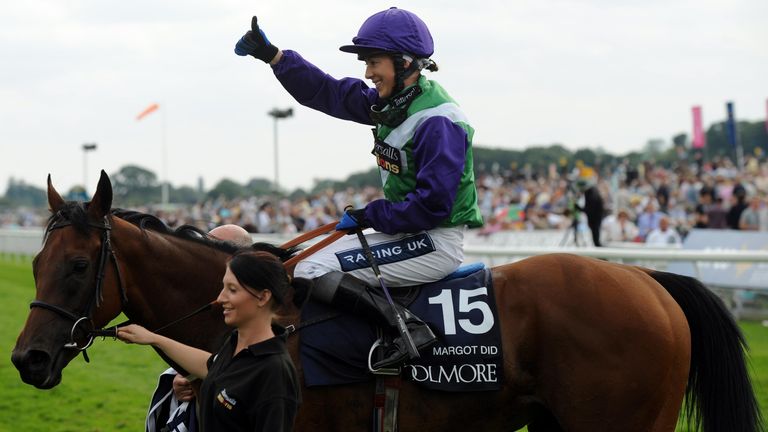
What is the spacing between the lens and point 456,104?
3848mm

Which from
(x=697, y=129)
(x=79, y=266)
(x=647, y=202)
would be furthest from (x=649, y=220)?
(x=79, y=266)

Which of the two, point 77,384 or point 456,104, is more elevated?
point 456,104

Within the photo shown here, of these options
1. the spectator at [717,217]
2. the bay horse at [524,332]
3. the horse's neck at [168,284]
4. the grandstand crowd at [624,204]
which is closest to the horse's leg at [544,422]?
the bay horse at [524,332]

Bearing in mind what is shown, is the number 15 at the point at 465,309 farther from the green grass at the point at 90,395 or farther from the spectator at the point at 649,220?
the spectator at the point at 649,220

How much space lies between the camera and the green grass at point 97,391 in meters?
6.86

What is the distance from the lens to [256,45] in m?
4.31

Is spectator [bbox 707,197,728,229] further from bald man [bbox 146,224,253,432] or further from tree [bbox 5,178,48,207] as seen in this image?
tree [bbox 5,178,48,207]

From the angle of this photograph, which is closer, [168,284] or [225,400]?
[225,400]

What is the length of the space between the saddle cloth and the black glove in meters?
1.37

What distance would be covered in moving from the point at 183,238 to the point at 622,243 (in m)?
11.5

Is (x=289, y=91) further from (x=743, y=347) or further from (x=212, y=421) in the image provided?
(x=743, y=347)

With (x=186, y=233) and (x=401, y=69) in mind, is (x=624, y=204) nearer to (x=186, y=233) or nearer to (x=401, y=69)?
(x=401, y=69)

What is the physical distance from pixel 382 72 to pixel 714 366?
6.72 ft

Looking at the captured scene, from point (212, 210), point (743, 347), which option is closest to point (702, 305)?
point (743, 347)
